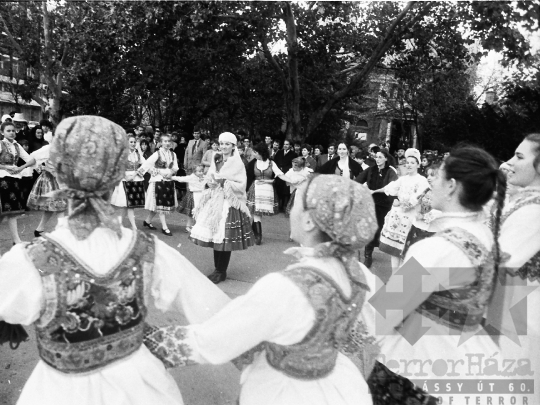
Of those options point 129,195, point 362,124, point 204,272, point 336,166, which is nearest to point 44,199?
point 129,195

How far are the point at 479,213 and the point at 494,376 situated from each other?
0.71 meters

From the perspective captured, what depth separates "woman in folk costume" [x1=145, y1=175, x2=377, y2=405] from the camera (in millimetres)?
1771

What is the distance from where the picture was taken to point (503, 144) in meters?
11.1

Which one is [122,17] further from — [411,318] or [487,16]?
[411,318]

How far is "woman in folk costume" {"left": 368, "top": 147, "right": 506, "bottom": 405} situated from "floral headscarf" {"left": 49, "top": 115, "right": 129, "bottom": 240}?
1.08m

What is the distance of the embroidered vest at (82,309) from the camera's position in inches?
68.4

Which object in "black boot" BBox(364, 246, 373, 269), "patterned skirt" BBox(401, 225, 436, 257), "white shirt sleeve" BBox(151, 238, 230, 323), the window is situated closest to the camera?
"white shirt sleeve" BBox(151, 238, 230, 323)

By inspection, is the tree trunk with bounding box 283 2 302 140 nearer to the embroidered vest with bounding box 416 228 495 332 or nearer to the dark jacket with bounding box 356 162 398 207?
the dark jacket with bounding box 356 162 398 207

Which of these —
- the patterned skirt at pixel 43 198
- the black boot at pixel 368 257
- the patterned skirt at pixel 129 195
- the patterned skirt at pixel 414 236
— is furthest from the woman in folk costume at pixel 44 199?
the patterned skirt at pixel 414 236

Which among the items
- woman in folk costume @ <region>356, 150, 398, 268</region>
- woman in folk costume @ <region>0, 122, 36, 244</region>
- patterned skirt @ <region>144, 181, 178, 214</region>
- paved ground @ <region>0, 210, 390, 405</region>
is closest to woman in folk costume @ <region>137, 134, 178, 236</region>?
patterned skirt @ <region>144, 181, 178, 214</region>

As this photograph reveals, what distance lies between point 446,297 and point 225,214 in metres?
3.89

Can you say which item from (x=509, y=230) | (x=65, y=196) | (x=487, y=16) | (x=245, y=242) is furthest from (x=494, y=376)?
(x=487, y=16)

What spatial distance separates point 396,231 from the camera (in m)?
6.32

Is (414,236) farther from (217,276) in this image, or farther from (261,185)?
(261,185)
